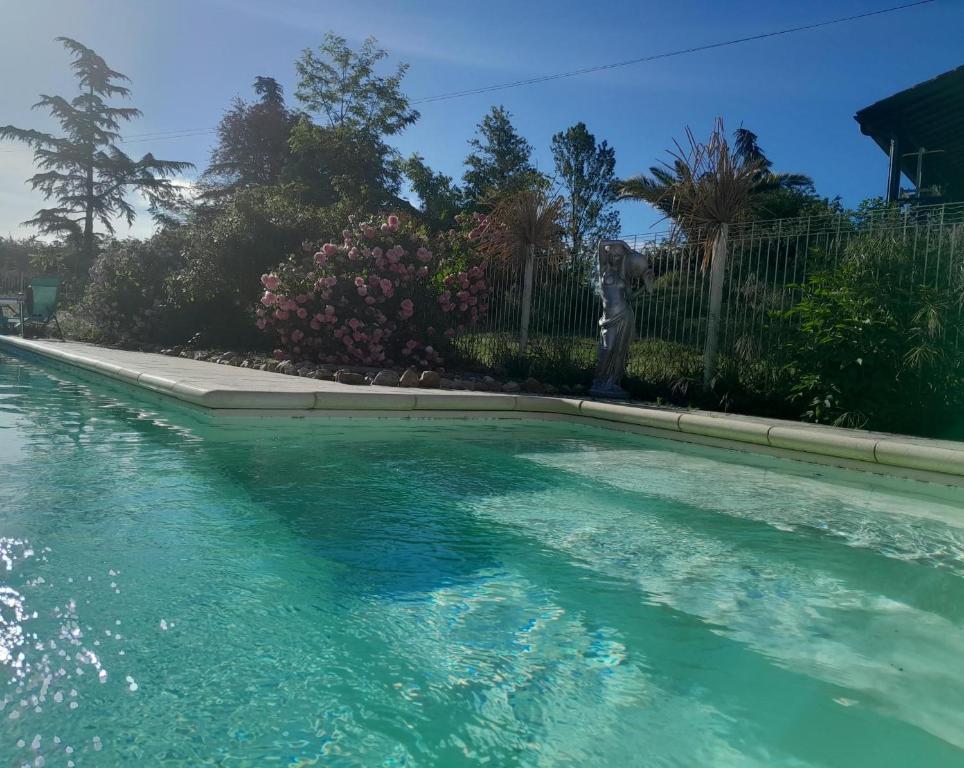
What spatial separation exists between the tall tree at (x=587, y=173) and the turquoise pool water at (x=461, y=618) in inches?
1313

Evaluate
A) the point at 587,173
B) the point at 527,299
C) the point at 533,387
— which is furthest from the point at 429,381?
the point at 587,173

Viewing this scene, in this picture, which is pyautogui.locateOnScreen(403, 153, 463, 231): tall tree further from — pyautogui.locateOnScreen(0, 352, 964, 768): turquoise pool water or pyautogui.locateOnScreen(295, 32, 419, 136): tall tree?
pyautogui.locateOnScreen(0, 352, 964, 768): turquoise pool water

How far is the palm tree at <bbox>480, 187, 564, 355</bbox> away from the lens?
10.3m

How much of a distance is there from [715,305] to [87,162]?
1186 inches

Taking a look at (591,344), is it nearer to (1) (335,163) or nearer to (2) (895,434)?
(2) (895,434)

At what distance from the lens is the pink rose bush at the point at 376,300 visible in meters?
10.9

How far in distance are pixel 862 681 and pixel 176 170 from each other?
3503 centimetres

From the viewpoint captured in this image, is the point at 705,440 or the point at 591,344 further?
the point at 591,344

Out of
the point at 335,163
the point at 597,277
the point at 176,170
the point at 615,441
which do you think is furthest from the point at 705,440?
the point at 176,170

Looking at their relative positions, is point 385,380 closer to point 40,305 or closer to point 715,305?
point 715,305

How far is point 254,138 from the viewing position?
36125 mm

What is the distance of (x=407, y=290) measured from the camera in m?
11.1

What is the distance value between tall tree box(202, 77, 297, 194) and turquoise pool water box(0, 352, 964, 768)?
33742mm

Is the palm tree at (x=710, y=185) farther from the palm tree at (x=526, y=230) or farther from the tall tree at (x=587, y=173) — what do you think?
the tall tree at (x=587, y=173)
